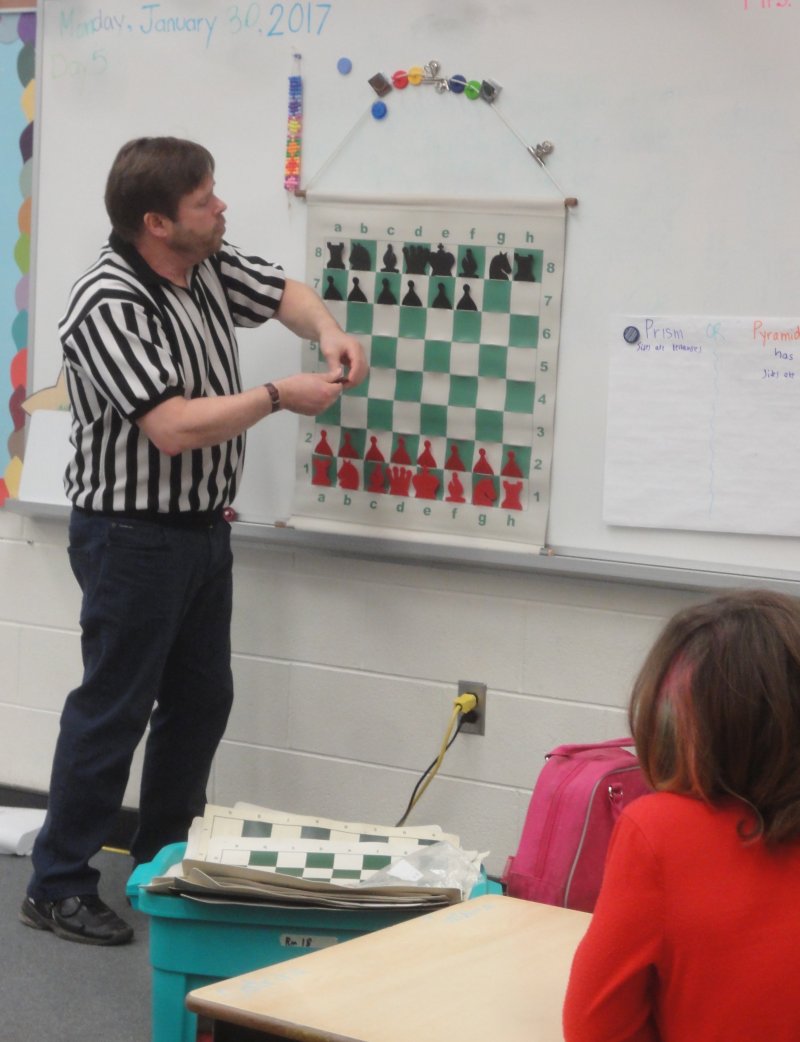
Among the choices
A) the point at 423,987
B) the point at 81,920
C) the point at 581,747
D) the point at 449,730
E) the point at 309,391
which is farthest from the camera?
the point at 449,730

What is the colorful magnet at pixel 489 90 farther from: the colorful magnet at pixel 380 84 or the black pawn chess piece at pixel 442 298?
the black pawn chess piece at pixel 442 298

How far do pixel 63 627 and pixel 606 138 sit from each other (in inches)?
67.2

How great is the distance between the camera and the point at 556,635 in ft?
8.63

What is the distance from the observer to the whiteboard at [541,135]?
2.37 metres

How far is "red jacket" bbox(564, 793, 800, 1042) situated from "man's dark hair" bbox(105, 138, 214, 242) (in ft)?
5.56

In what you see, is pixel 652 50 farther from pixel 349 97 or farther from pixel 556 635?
pixel 556 635

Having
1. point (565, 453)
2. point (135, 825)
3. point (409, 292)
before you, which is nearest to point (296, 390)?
point (409, 292)

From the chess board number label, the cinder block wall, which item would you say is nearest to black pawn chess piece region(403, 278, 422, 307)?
the cinder block wall

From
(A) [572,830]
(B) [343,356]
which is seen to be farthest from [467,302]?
(A) [572,830]

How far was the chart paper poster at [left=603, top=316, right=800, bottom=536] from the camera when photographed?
238 centimetres

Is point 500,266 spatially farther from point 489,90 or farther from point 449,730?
point 449,730

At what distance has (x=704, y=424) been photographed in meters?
2.43

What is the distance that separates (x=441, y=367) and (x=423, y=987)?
5.18 ft

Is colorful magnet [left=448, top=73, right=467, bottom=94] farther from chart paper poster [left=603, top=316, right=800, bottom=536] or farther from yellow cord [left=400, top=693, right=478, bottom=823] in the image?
yellow cord [left=400, top=693, right=478, bottom=823]
